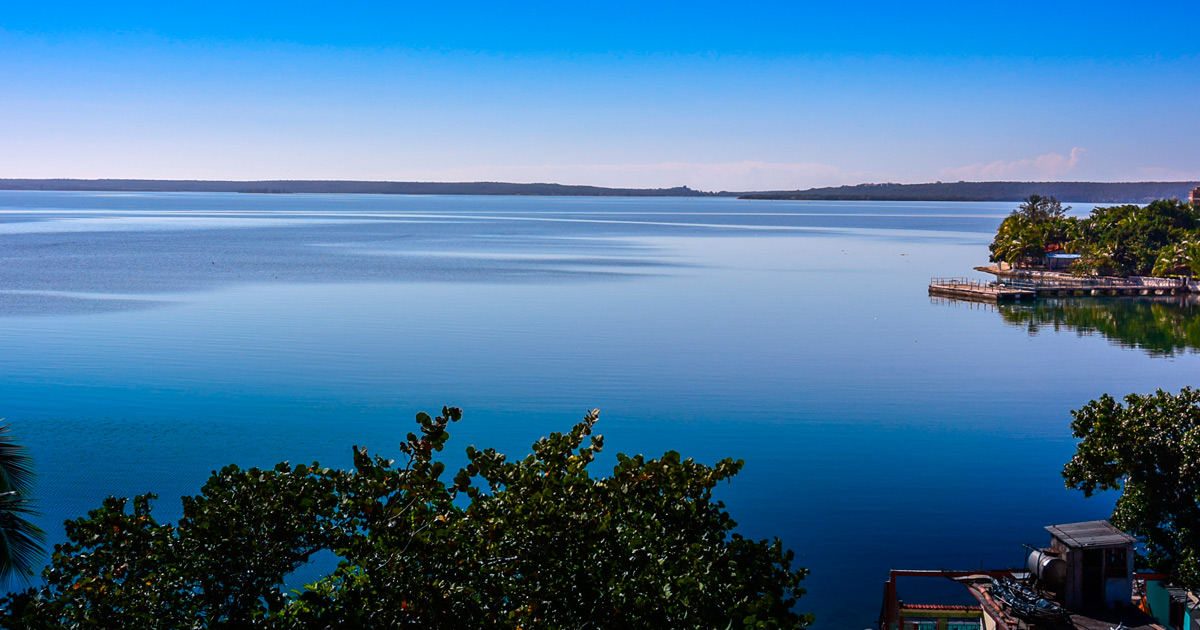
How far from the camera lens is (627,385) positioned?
42.6m

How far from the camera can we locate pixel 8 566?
12.5m

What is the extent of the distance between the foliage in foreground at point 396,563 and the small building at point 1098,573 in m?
9.69

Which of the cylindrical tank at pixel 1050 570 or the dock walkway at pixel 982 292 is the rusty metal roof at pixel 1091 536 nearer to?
the cylindrical tank at pixel 1050 570

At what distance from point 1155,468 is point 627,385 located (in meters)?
24.2

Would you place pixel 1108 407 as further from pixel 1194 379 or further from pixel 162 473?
pixel 1194 379

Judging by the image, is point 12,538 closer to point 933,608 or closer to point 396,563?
point 396,563

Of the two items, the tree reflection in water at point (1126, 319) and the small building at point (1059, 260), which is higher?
the small building at point (1059, 260)

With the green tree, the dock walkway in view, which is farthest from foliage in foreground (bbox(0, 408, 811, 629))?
the green tree

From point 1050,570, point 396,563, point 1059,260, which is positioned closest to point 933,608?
point 1050,570

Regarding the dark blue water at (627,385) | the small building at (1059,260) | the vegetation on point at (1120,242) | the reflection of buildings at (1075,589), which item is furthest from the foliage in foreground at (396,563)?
the small building at (1059,260)

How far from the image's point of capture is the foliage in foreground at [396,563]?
7.99 m

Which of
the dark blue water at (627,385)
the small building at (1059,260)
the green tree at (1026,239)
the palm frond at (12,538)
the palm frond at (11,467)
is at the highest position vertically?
the green tree at (1026,239)

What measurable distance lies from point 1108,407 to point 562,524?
58.5ft

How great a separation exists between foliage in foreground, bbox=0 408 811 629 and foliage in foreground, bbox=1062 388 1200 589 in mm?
14914
